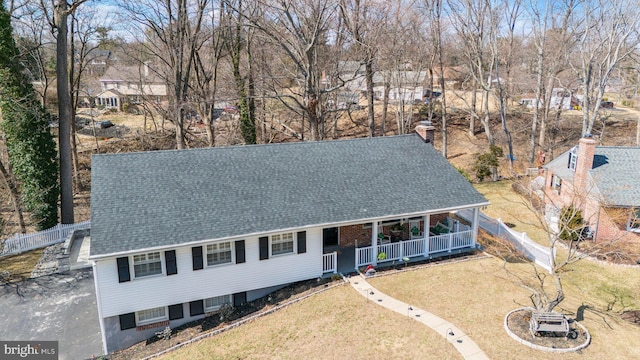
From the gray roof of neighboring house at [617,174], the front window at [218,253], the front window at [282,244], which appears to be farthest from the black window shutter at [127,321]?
the gray roof of neighboring house at [617,174]

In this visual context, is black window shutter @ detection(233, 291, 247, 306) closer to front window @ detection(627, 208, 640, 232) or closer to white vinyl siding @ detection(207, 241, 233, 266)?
white vinyl siding @ detection(207, 241, 233, 266)

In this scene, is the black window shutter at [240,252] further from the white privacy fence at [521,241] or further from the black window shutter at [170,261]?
the white privacy fence at [521,241]

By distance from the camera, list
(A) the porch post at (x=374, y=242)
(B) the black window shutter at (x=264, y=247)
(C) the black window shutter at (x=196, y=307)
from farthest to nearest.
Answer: (A) the porch post at (x=374, y=242), (B) the black window shutter at (x=264, y=247), (C) the black window shutter at (x=196, y=307)

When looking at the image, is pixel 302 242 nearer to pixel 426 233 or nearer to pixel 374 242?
pixel 374 242

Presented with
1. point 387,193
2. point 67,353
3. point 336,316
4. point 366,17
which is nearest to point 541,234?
point 387,193

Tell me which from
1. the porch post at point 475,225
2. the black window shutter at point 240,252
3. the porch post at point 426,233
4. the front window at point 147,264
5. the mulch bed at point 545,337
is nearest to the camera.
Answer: the mulch bed at point 545,337
